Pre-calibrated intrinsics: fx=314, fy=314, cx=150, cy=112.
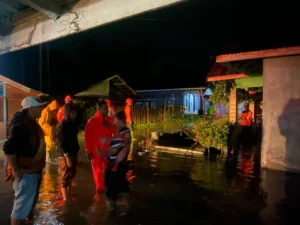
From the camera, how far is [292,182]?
7152 millimetres

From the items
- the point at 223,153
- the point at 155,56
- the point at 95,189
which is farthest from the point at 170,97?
the point at 95,189

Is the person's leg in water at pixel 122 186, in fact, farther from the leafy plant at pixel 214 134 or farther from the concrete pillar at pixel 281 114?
the leafy plant at pixel 214 134

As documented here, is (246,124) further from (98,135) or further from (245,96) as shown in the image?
(98,135)

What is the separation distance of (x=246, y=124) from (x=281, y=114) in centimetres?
506

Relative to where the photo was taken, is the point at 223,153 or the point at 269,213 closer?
the point at 269,213

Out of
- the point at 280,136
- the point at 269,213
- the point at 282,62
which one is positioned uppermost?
the point at 282,62

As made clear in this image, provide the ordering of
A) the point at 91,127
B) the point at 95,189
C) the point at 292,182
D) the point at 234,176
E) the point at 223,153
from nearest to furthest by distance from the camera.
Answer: the point at 91,127 → the point at 95,189 → the point at 292,182 → the point at 234,176 → the point at 223,153

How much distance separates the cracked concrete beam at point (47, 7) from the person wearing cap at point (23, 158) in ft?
4.01

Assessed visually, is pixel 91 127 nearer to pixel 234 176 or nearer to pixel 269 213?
pixel 269 213

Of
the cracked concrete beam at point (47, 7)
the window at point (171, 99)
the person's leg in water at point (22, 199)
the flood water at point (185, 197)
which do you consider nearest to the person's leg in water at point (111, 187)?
the flood water at point (185, 197)

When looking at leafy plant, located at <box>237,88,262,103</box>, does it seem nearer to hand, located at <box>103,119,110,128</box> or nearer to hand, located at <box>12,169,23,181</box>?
hand, located at <box>103,119,110,128</box>

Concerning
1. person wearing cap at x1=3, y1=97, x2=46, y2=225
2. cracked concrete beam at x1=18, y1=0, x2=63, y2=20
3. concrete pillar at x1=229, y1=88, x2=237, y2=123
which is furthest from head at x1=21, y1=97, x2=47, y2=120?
concrete pillar at x1=229, y1=88, x2=237, y2=123

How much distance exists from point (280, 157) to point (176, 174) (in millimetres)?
→ 2789

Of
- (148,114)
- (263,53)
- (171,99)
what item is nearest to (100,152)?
(263,53)
